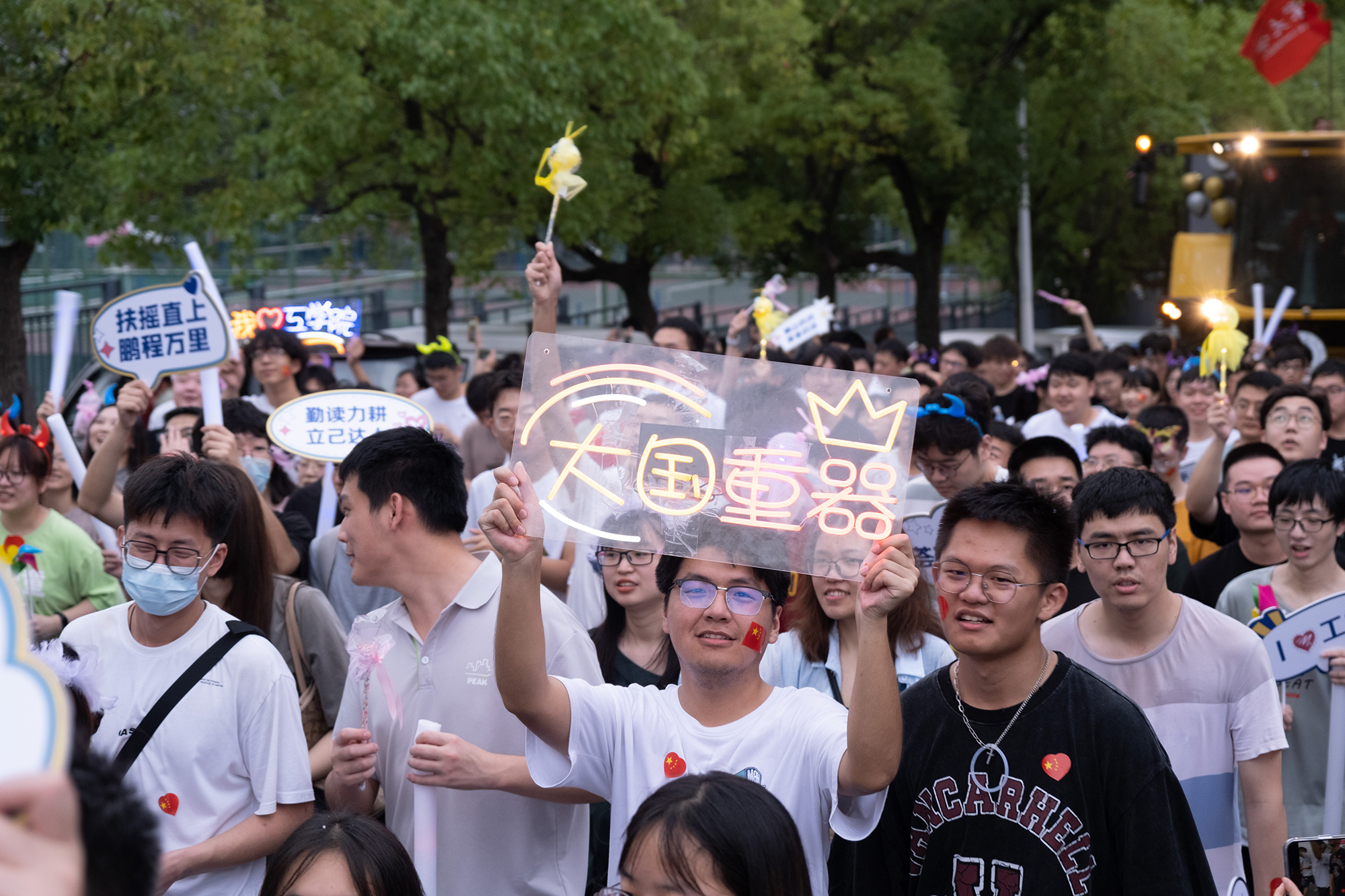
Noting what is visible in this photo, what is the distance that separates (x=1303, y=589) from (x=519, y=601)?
115 inches

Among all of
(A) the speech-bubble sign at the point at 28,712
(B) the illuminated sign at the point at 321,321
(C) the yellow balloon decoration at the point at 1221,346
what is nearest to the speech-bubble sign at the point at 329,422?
(B) the illuminated sign at the point at 321,321

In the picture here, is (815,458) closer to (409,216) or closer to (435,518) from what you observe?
(435,518)

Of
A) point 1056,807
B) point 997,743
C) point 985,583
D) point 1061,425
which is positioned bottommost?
point 1056,807

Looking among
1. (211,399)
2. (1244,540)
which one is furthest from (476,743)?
(1244,540)

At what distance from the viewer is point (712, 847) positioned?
2.23 m

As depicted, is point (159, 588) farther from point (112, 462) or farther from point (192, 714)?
point (112, 462)

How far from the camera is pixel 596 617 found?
5152 mm

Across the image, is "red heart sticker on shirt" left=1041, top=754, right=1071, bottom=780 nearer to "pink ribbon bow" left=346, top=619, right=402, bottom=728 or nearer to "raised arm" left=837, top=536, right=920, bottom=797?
"raised arm" left=837, top=536, right=920, bottom=797

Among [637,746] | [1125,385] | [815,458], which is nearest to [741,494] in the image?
[815,458]

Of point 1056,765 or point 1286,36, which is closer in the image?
point 1056,765

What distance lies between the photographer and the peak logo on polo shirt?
336 centimetres

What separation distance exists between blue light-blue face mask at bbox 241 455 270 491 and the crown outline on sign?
11.1ft

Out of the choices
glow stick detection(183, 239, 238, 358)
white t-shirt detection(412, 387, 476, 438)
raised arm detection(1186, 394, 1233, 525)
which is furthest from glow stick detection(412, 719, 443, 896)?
white t-shirt detection(412, 387, 476, 438)

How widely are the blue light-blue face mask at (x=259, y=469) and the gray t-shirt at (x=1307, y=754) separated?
4072mm
